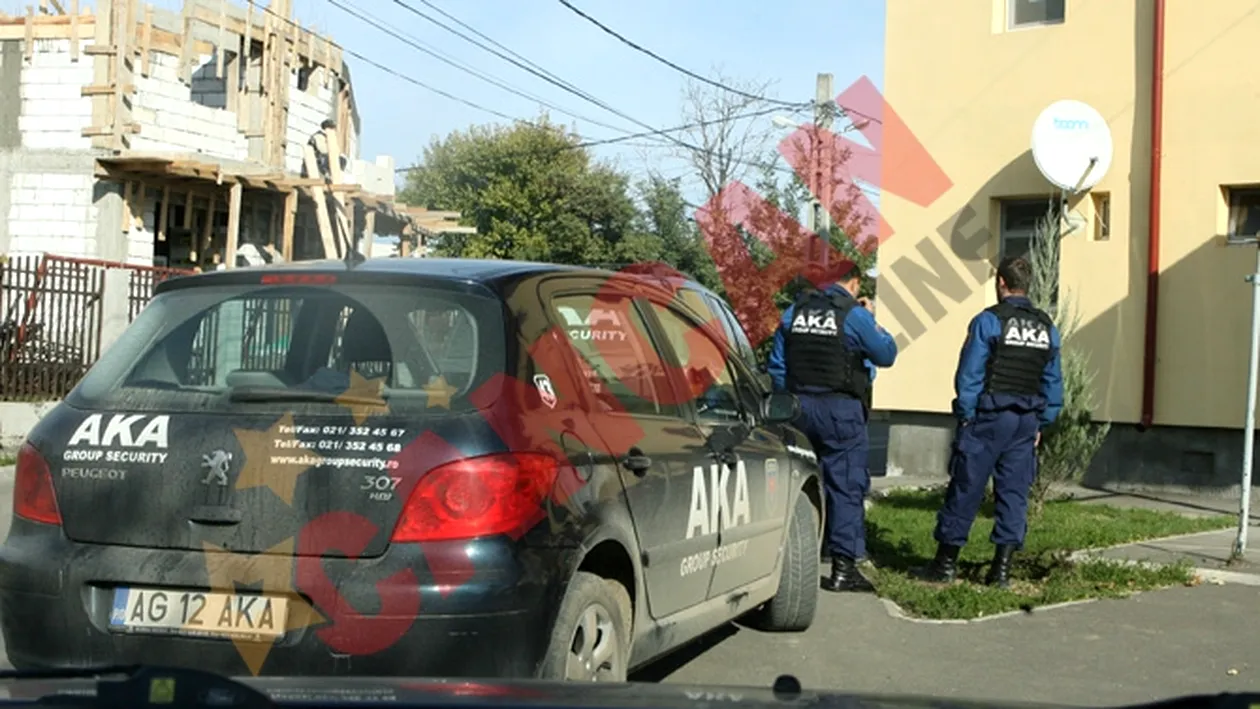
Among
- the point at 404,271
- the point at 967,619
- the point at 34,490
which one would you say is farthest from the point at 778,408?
the point at 34,490

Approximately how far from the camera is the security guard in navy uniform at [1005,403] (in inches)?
297

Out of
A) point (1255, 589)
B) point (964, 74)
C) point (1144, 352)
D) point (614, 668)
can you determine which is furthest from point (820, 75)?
point (614, 668)

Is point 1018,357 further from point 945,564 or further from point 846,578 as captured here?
point 846,578

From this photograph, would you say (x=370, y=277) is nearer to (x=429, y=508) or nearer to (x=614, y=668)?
(x=429, y=508)

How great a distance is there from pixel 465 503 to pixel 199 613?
794 mm

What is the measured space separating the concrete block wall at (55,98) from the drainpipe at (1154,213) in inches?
562

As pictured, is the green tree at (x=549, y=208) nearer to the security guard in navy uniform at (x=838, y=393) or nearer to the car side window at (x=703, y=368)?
the security guard in navy uniform at (x=838, y=393)

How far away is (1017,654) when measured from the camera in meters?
6.36

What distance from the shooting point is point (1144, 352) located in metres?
12.8

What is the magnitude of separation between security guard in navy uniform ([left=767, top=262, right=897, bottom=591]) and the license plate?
14.4 ft

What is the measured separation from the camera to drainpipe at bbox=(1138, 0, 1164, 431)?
41.3 ft

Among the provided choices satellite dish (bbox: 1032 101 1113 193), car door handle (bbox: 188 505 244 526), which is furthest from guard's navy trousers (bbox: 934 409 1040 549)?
satellite dish (bbox: 1032 101 1113 193)

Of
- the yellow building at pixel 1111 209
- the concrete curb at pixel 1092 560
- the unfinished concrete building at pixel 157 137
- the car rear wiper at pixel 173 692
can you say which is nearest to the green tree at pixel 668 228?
the unfinished concrete building at pixel 157 137

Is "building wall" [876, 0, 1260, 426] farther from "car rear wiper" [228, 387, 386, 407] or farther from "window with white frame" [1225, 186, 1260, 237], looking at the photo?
"car rear wiper" [228, 387, 386, 407]
